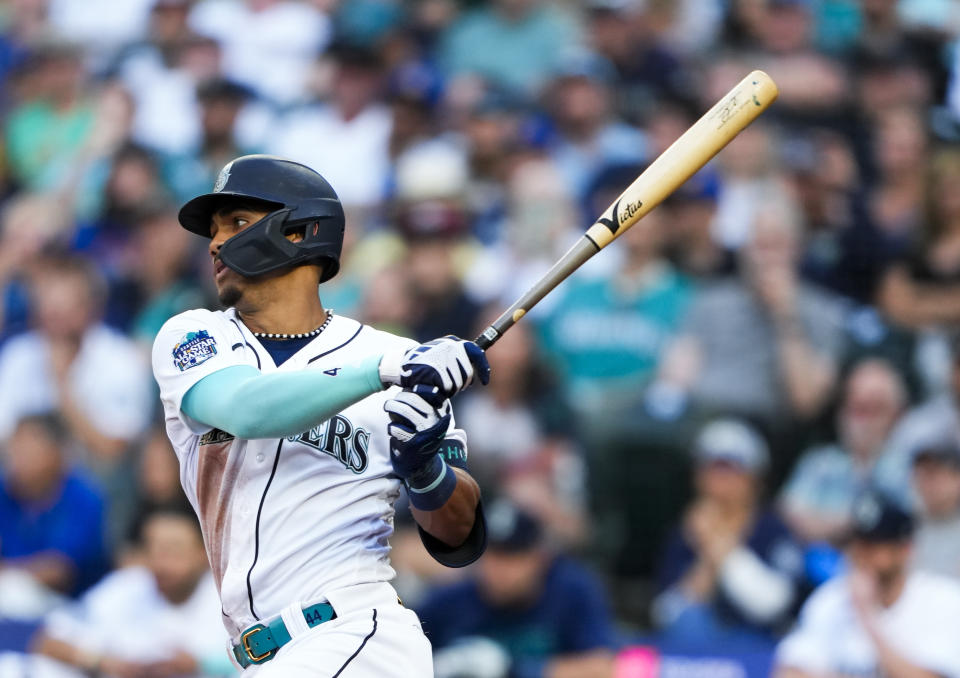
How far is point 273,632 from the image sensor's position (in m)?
3.54

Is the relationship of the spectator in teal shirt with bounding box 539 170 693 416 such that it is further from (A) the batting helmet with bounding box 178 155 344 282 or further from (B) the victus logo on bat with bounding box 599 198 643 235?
(A) the batting helmet with bounding box 178 155 344 282

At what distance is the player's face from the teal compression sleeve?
1.28 feet

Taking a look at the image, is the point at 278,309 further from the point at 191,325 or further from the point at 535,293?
the point at 535,293

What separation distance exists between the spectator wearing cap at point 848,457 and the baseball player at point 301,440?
10.7ft

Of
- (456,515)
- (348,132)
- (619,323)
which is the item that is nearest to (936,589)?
(619,323)

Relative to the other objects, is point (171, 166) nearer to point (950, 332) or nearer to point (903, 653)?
point (950, 332)

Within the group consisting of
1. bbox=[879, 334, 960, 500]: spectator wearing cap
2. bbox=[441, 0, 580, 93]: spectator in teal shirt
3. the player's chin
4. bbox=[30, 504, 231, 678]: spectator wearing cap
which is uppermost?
bbox=[441, 0, 580, 93]: spectator in teal shirt

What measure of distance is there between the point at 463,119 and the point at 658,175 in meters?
5.05

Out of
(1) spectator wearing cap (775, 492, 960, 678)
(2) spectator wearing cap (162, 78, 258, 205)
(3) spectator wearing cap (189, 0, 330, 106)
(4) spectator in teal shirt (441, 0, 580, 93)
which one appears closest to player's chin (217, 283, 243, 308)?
(1) spectator wearing cap (775, 492, 960, 678)

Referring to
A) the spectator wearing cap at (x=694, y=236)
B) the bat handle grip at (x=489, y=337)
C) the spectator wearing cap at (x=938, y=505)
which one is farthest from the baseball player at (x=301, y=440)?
the spectator wearing cap at (x=694, y=236)

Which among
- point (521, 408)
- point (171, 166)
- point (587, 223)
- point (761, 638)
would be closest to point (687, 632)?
point (761, 638)

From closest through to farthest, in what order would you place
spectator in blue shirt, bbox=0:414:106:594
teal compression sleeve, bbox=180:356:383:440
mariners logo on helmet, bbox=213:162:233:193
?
teal compression sleeve, bbox=180:356:383:440, mariners logo on helmet, bbox=213:162:233:193, spectator in blue shirt, bbox=0:414:106:594

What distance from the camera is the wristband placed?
3.64m

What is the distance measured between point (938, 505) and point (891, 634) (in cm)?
77
